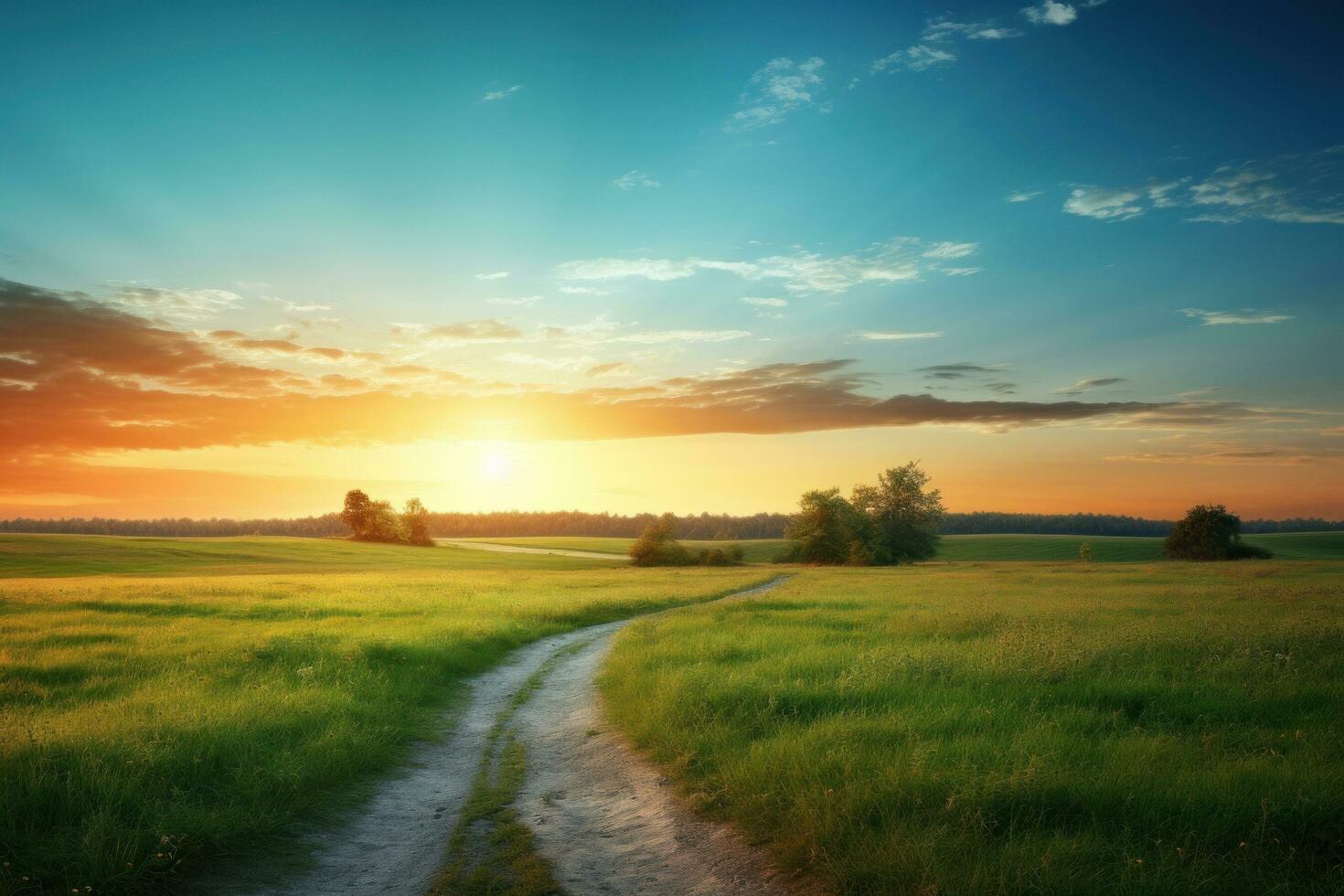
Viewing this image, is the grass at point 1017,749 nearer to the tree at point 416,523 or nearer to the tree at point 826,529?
the tree at point 826,529

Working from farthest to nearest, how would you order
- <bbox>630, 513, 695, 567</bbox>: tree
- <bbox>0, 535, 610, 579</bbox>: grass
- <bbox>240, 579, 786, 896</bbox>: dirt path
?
<bbox>630, 513, 695, 567</bbox>: tree → <bbox>0, 535, 610, 579</bbox>: grass → <bbox>240, 579, 786, 896</bbox>: dirt path

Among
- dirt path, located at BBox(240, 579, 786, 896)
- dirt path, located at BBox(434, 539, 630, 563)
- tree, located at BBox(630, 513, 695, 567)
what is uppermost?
dirt path, located at BBox(240, 579, 786, 896)

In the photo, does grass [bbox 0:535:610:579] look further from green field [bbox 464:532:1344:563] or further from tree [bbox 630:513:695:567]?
green field [bbox 464:532:1344:563]

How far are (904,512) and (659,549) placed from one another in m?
28.7

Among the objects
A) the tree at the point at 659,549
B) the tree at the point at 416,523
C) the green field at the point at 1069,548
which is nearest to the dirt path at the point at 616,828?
the tree at the point at 659,549

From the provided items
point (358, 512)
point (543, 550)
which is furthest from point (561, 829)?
point (358, 512)

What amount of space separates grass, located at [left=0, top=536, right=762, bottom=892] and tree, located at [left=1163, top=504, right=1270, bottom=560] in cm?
7233

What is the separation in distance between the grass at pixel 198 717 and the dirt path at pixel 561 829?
1.97ft

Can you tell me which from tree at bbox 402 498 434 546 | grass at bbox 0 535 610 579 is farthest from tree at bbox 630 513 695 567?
tree at bbox 402 498 434 546

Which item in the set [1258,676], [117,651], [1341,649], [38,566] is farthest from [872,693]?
[38,566]

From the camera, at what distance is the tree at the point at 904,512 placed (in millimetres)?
82188

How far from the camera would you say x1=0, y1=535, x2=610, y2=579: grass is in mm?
55653

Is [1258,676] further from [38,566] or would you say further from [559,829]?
[38,566]

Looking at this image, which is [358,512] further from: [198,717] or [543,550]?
[198,717]
